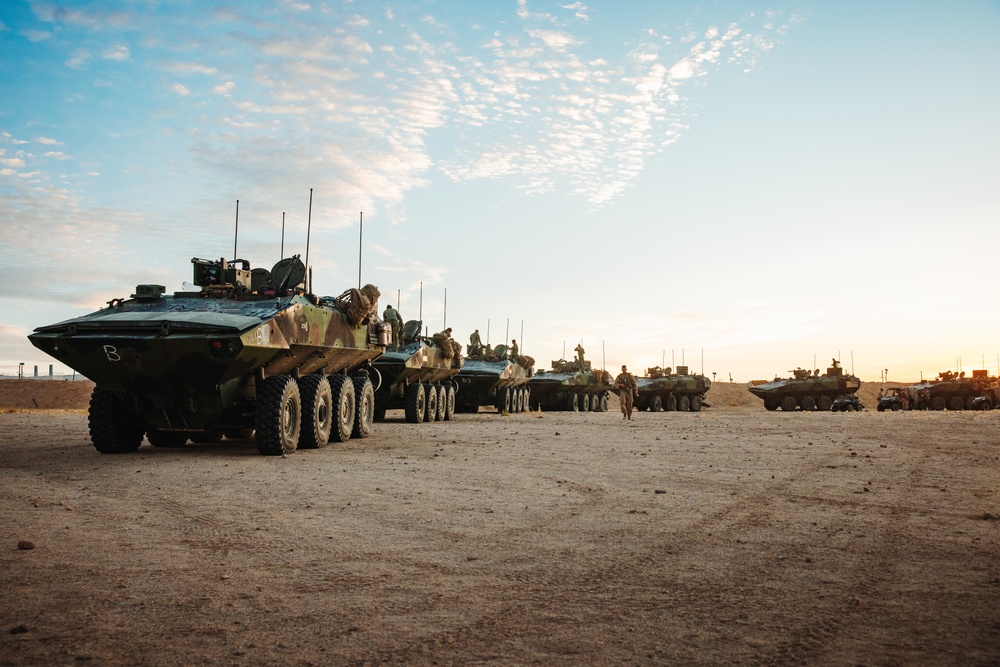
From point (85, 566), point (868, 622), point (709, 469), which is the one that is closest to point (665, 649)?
point (868, 622)

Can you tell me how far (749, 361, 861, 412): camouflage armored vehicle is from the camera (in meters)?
37.3

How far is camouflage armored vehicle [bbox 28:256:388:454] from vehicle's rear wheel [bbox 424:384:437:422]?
690 cm

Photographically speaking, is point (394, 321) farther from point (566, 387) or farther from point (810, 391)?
point (810, 391)

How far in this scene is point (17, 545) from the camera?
16.4 feet

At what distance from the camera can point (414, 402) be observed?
19297 millimetres

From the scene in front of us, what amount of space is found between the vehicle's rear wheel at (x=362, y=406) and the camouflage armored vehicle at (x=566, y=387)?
17086mm

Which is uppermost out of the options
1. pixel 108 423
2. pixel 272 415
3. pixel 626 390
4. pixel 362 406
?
pixel 626 390

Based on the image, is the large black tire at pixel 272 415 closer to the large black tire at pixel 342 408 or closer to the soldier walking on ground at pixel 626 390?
the large black tire at pixel 342 408

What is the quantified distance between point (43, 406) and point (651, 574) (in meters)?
Result: 43.6

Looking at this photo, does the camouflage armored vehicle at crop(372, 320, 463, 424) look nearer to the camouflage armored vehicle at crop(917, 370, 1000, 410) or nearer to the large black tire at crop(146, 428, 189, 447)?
the large black tire at crop(146, 428, 189, 447)

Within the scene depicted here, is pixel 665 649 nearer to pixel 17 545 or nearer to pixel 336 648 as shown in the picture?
pixel 336 648

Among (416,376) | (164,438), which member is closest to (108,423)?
(164,438)

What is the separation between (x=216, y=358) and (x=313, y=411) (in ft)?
7.70

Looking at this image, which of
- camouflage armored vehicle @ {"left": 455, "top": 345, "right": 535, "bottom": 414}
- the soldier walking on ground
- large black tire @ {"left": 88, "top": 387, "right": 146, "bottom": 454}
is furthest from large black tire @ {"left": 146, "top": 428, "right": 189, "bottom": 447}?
camouflage armored vehicle @ {"left": 455, "top": 345, "right": 535, "bottom": 414}
